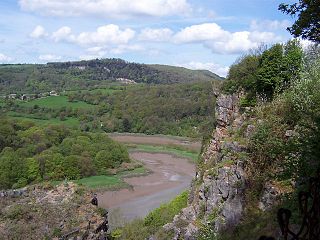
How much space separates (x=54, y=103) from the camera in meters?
128

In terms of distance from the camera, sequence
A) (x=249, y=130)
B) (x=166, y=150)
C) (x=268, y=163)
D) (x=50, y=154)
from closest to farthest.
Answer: (x=268, y=163) → (x=249, y=130) → (x=50, y=154) → (x=166, y=150)

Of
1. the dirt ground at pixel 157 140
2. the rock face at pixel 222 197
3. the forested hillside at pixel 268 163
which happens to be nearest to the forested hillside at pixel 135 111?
the dirt ground at pixel 157 140

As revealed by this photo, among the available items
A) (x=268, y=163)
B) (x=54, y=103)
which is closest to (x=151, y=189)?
(x=268, y=163)

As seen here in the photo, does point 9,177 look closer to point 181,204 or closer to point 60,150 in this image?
point 60,150

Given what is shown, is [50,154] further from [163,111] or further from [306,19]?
[306,19]

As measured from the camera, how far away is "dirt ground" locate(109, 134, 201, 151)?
100062mm

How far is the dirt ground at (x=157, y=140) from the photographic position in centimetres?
10006

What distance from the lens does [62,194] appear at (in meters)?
34.6

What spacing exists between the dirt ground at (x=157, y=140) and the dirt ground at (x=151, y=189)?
622 inches

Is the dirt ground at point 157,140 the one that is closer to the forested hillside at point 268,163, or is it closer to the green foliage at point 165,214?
the green foliage at point 165,214

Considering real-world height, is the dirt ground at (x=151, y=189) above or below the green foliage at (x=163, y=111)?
below

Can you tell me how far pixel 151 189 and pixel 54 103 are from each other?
76283mm

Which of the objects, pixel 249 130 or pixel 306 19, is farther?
pixel 249 130

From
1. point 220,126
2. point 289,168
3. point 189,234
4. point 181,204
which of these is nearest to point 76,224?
point 181,204
